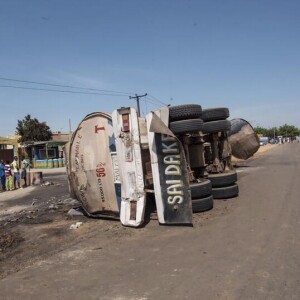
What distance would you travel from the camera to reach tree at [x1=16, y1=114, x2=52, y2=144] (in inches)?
2416

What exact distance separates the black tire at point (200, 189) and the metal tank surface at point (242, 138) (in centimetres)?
1294

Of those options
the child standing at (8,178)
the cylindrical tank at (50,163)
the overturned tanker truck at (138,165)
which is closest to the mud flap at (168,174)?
the overturned tanker truck at (138,165)

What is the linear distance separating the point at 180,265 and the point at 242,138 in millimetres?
17015

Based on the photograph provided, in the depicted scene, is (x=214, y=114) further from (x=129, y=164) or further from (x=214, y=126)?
(x=129, y=164)

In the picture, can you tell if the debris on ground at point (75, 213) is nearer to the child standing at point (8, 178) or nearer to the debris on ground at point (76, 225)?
the debris on ground at point (76, 225)

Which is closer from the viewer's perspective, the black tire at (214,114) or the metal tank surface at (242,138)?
the black tire at (214,114)

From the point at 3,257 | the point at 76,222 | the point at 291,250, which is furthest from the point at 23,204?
the point at 291,250

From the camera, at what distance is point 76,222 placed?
338 inches

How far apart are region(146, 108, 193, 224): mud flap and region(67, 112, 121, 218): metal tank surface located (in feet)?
3.10

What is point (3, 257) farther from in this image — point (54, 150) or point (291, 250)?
point (54, 150)

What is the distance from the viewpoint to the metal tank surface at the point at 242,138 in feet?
69.8

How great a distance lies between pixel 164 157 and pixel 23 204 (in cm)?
715

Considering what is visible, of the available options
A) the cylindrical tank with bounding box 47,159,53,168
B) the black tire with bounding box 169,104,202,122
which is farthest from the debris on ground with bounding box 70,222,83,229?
the cylindrical tank with bounding box 47,159,53,168

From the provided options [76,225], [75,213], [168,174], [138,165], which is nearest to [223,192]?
[168,174]
